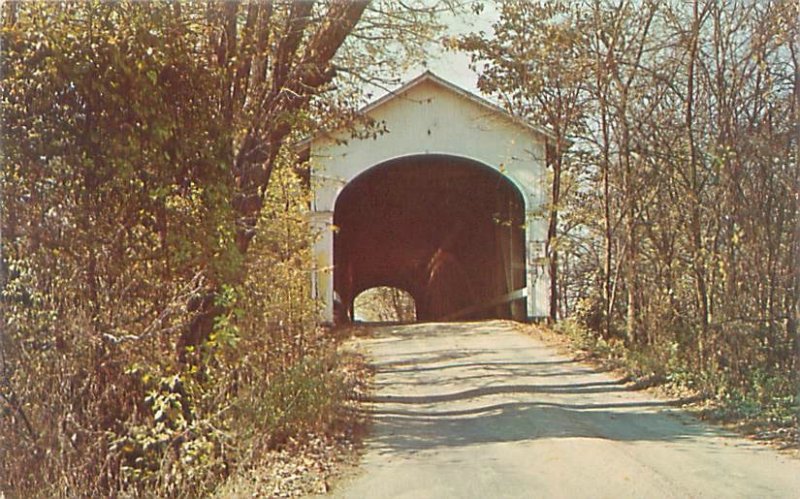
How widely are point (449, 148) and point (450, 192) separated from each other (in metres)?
4.77

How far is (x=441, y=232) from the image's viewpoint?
3334cm

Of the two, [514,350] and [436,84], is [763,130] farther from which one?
[436,84]

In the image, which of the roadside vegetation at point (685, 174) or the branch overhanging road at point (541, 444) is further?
the roadside vegetation at point (685, 174)

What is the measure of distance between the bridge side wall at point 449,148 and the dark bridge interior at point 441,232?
433 millimetres

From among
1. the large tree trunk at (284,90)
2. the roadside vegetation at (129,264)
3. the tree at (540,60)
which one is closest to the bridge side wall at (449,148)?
the tree at (540,60)

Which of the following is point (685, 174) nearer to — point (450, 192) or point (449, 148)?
point (449, 148)

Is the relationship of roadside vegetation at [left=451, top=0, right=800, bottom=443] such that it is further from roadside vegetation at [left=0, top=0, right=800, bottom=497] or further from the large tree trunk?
the large tree trunk

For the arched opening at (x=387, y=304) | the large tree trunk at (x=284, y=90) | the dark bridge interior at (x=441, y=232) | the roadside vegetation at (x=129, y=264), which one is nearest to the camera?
the roadside vegetation at (x=129, y=264)

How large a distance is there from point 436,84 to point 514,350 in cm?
860

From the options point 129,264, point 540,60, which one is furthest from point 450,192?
point 129,264

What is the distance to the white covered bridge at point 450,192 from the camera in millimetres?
22531

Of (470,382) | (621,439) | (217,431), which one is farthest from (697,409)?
(217,431)

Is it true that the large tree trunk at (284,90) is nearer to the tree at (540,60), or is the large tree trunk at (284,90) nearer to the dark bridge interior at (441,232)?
the tree at (540,60)

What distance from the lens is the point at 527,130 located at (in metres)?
22.3
